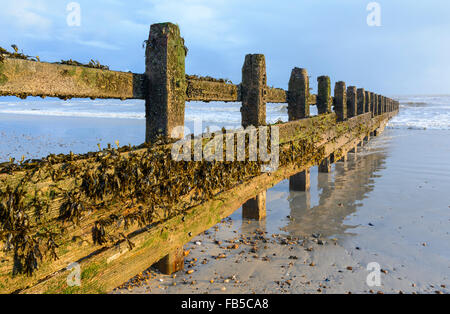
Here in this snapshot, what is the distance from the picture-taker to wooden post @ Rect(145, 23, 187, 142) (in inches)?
149

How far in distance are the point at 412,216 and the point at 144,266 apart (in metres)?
5.97

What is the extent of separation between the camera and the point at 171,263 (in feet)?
16.0

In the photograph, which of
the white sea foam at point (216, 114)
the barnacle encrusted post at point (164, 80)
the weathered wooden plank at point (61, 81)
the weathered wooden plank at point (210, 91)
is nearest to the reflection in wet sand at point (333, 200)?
the weathered wooden plank at point (210, 91)

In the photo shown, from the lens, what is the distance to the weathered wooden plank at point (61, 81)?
102 inches

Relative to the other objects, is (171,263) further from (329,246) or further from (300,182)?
(300,182)

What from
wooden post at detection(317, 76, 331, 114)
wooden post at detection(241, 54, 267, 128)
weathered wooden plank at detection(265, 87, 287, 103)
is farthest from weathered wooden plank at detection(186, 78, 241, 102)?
wooden post at detection(317, 76, 331, 114)

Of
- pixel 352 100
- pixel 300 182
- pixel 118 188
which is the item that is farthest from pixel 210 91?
pixel 352 100

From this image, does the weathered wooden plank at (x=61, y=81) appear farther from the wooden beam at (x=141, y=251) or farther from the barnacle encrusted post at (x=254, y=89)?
the barnacle encrusted post at (x=254, y=89)

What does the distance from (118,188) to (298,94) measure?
6.02 meters

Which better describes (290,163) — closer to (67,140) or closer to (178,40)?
(178,40)

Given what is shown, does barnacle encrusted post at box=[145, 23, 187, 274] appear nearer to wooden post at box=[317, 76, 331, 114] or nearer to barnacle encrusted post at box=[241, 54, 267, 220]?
barnacle encrusted post at box=[241, 54, 267, 220]

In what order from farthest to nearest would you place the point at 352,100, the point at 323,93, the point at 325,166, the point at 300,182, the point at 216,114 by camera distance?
the point at 216,114 → the point at 352,100 → the point at 325,166 → the point at 323,93 → the point at 300,182

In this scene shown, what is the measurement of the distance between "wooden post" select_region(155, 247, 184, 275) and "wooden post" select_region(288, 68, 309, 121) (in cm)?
481
